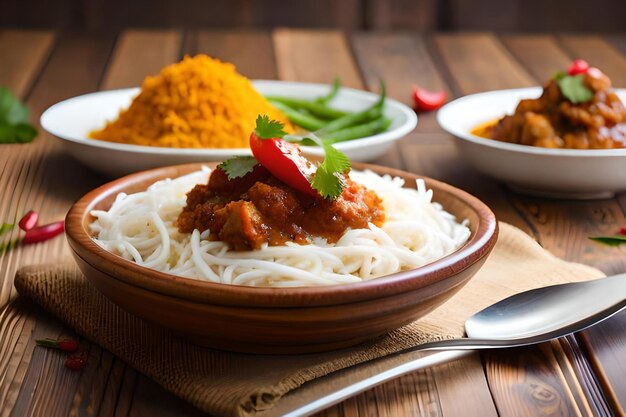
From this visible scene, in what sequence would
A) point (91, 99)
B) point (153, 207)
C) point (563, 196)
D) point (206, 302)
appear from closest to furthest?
1. point (206, 302)
2. point (153, 207)
3. point (563, 196)
4. point (91, 99)

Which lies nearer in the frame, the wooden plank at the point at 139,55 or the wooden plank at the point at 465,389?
the wooden plank at the point at 465,389

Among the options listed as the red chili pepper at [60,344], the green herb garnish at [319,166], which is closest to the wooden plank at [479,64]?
the green herb garnish at [319,166]

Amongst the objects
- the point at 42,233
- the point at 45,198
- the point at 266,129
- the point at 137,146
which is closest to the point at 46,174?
the point at 45,198

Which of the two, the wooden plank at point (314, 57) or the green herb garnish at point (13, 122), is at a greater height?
the green herb garnish at point (13, 122)

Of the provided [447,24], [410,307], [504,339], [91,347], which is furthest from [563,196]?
[447,24]

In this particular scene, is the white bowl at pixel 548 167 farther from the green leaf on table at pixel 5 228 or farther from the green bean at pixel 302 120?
the green leaf on table at pixel 5 228

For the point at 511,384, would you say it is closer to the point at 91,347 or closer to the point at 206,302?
the point at 206,302

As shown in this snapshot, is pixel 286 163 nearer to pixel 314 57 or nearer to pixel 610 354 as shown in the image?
pixel 610 354
